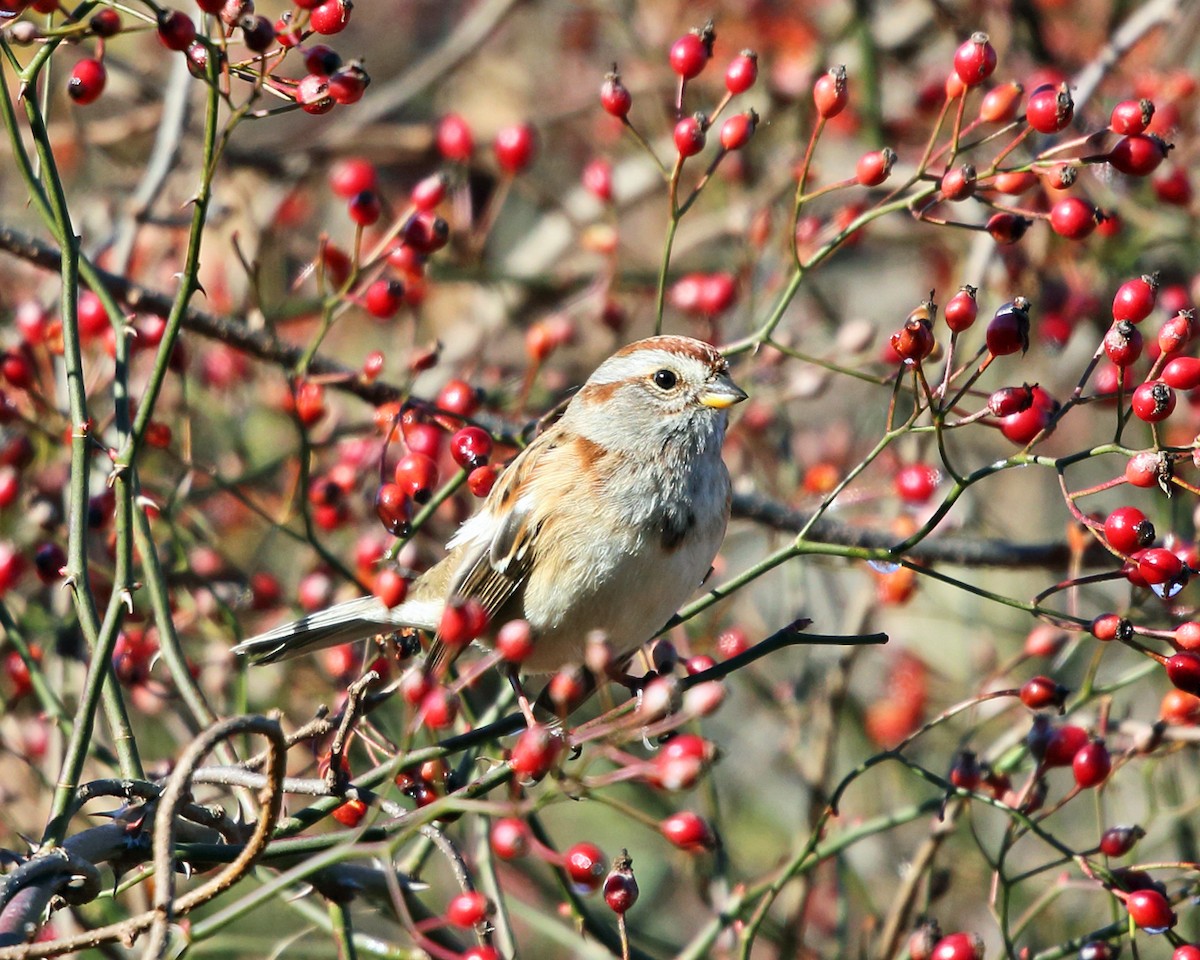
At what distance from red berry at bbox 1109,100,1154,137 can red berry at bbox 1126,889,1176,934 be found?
1.43 metres

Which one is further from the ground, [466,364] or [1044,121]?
[466,364]

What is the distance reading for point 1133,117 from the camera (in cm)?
262

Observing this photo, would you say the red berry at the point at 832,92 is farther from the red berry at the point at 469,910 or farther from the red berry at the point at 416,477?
the red berry at the point at 469,910

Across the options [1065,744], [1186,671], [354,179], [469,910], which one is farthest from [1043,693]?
[354,179]

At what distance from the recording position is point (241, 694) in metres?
3.17

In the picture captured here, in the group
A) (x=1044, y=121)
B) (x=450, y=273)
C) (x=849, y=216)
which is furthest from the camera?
(x=450, y=273)

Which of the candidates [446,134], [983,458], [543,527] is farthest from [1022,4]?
[543,527]

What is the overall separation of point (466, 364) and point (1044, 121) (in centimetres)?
273

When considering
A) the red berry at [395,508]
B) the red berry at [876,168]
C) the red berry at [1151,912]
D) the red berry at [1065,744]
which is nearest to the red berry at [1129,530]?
the red berry at [1065,744]

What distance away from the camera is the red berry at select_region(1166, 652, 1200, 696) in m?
2.43

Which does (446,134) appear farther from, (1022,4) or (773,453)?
(1022,4)

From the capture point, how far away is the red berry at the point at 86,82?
2676 mm

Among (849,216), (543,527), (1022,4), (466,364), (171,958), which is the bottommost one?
(171,958)

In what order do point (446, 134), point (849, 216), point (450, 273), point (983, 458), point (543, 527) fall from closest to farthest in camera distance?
1. point (543, 527)
2. point (849, 216)
3. point (446, 134)
4. point (450, 273)
5. point (983, 458)
